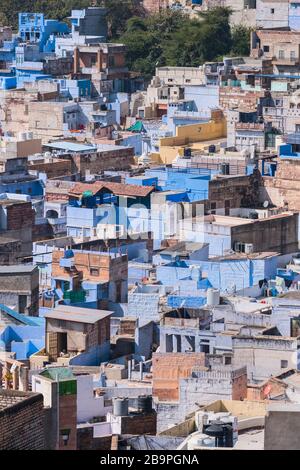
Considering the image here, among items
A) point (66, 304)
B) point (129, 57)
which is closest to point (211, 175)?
point (66, 304)

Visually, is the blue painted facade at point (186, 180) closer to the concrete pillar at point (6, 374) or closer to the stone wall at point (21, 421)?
the concrete pillar at point (6, 374)

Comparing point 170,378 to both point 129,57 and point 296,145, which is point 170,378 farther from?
point 129,57

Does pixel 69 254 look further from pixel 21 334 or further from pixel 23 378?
pixel 23 378

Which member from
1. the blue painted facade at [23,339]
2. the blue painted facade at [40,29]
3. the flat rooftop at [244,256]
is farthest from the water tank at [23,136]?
the blue painted facade at [23,339]

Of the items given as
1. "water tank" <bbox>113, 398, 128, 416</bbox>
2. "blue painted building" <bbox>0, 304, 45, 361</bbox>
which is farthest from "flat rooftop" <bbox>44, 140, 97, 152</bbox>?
"water tank" <bbox>113, 398, 128, 416</bbox>

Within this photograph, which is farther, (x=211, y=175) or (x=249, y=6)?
(x=249, y=6)

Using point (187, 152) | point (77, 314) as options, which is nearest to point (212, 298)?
point (77, 314)

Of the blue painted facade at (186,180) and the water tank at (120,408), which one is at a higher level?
the blue painted facade at (186,180)
